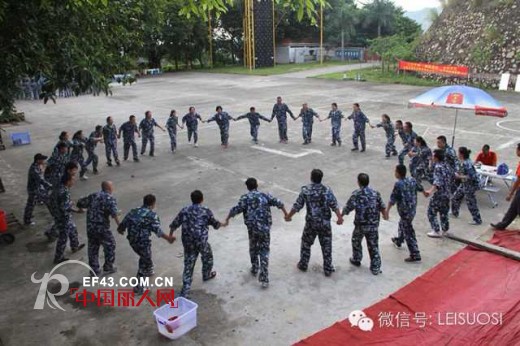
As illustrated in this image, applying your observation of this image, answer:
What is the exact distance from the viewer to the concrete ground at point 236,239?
5980mm

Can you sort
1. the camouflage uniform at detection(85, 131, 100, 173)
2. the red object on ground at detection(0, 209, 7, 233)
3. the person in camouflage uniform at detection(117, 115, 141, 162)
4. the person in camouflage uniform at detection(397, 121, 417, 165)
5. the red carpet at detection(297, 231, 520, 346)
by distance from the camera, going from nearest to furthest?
the red carpet at detection(297, 231, 520, 346)
the red object on ground at detection(0, 209, 7, 233)
the person in camouflage uniform at detection(397, 121, 417, 165)
the camouflage uniform at detection(85, 131, 100, 173)
the person in camouflage uniform at detection(117, 115, 141, 162)

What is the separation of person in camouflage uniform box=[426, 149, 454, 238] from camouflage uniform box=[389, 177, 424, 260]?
1.84 ft

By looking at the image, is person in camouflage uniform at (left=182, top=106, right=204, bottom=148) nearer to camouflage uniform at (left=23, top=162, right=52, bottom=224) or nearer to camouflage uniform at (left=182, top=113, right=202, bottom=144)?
camouflage uniform at (left=182, top=113, right=202, bottom=144)

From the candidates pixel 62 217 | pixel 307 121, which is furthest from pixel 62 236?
pixel 307 121

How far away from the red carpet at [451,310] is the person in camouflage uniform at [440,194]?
41.0 inches

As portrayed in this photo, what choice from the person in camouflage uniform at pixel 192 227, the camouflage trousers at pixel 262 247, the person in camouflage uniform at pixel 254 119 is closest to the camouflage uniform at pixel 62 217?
the person in camouflage uniform at pixel 192 227

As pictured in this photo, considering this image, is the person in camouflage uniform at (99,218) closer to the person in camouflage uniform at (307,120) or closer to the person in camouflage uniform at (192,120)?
the person in camouflage uniform at (192,120)

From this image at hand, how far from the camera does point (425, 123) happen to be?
60.8ft

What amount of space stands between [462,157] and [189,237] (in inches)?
230

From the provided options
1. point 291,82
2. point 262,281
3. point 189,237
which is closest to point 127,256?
point 189,237

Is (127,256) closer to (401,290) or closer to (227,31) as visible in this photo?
(401,290)

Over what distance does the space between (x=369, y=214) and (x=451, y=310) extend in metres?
1.77

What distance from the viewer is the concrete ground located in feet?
19.6

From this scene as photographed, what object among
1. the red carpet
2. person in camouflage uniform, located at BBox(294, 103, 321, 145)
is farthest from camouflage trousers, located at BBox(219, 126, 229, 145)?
the red carpet
